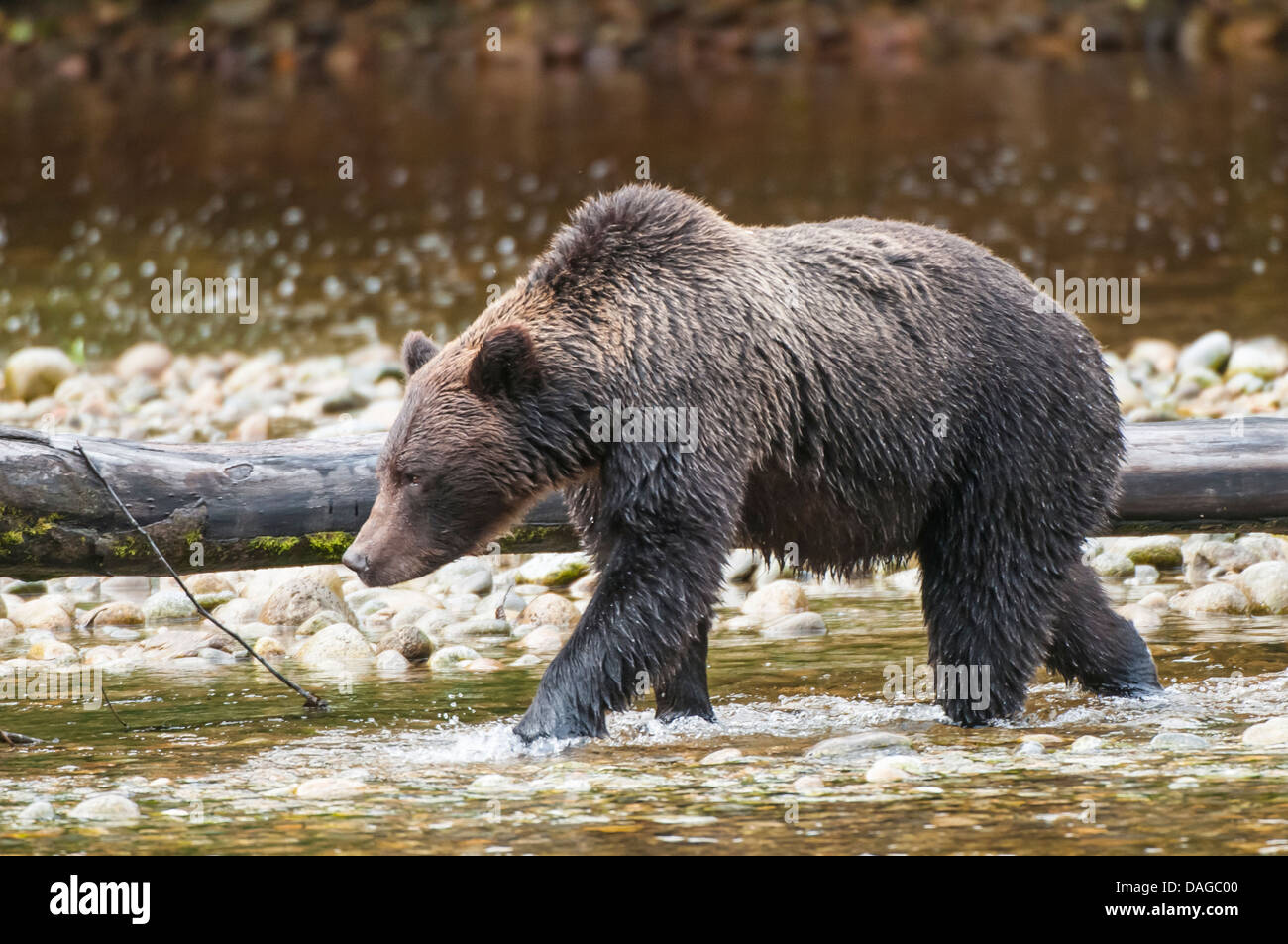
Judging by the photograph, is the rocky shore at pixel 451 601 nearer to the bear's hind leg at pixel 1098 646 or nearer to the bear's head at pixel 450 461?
the bear's head at pixel 450 461

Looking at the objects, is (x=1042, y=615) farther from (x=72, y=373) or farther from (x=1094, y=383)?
(x=72, y=373)

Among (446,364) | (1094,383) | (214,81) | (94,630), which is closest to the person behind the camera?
(446,364)

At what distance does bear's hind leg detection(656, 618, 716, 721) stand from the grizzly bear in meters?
0.01

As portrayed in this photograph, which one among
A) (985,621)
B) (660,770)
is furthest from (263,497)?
(985,621)

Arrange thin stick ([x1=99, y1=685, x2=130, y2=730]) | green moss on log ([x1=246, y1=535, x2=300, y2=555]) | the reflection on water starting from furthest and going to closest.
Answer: the reflection on water < green moss on log ([x1=246, y1=535, x2=300, y2=555]) < thin stick ([x1=99, y1=685, x2=130, y2=730])

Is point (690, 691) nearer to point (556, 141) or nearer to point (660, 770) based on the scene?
point (660, 770)

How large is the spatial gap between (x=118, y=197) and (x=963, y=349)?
1545 centimetres

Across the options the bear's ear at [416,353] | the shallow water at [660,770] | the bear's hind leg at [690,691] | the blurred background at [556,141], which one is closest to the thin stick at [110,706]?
the shallow water at [660,770]

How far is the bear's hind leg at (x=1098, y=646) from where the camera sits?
6.74 m

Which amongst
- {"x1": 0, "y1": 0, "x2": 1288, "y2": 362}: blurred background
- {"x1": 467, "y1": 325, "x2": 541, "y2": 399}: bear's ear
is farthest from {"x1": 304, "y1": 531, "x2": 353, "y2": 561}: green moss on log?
{"x1": 0, "y1": 0, "x2": 1288, "y2": 362}: blurred background

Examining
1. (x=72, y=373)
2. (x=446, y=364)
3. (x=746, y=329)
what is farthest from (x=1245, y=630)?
(x=72, y=373)

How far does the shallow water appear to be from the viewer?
15.2 feet

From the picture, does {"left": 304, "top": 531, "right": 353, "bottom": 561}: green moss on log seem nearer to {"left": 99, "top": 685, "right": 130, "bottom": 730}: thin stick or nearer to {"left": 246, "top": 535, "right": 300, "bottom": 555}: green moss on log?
{"left": 246, "top": 535, "right": 300, "bottom": 555}: green moss on log
